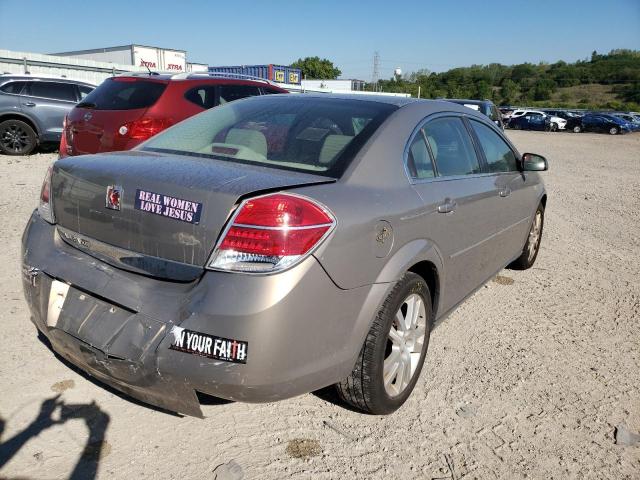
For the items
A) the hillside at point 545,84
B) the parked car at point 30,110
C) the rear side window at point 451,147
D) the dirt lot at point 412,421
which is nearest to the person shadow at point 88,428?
the dirt lot at point 412,421

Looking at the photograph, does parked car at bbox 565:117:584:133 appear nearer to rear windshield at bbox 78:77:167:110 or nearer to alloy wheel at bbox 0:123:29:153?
alloy wheel at bbox 0:123:29:153

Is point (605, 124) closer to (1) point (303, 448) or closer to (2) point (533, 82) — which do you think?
(1) point (303, 448)

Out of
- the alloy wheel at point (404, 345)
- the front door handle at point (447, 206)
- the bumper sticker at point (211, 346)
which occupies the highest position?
the front door handle at point (447, 206)

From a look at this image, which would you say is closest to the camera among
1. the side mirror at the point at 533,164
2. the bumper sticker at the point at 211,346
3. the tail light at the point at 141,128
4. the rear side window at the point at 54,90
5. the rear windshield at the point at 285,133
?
the bumper sticker at the point at 211,346

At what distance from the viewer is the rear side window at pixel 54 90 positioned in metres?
11.1

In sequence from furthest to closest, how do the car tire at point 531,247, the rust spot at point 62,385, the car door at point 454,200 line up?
1. the car tire at point 531,247
2. the car door at point 454,200
3. the rust spot at point 62,385

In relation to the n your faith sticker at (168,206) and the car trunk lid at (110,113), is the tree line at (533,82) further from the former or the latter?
the n your faith sticker at (168,206)

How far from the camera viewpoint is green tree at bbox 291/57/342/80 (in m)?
99.8

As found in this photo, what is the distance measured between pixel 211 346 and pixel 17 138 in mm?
11066

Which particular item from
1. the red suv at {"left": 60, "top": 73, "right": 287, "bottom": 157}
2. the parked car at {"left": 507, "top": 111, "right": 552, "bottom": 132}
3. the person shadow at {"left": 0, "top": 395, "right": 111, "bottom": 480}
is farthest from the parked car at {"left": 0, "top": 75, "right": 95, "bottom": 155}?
the parked car at {"left": 507, "top": 111, "right": 552, "bottom": 132}

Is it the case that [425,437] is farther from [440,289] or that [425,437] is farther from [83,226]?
[83,226]

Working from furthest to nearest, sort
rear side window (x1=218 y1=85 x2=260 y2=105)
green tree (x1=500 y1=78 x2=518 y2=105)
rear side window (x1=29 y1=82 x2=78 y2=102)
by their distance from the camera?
1. green tree (x1=500 y1=78 x2=518 y2=105)
2. rear side window (x1=29 y1=82 x2=78 y2=102)
3. rear side window (x1=218 y1=85 x2=260 y2=105)

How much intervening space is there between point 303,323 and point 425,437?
3.24 feet

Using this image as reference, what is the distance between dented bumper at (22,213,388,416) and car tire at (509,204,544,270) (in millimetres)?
3197
